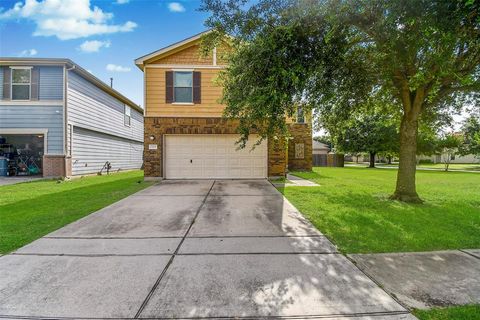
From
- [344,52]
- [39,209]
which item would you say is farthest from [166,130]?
[344,52]

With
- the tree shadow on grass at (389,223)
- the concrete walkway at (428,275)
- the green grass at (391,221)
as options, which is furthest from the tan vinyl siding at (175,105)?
the concrete walkway at (428,275)

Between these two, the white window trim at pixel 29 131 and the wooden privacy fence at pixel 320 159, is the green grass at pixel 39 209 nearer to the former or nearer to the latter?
the white window trim at pixel 29 131

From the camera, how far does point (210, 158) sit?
1264cm

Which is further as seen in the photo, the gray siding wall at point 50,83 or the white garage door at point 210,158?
the gray siding wall at point 50,83

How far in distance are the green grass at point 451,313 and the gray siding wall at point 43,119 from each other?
14.7m

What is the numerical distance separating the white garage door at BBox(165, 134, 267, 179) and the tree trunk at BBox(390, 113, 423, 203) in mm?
5998

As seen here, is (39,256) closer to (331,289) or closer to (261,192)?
(331,289)

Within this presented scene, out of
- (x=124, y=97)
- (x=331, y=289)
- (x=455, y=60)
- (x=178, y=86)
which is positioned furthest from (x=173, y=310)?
(x=124, y=97)

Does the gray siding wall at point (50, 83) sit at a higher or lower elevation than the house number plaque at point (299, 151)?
higher

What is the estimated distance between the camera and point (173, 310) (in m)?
2.50

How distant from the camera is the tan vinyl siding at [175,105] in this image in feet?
40.1

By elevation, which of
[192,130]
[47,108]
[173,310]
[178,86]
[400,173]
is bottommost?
[173,310]

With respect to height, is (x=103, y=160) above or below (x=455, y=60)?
below

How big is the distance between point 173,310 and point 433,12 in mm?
5726
